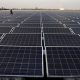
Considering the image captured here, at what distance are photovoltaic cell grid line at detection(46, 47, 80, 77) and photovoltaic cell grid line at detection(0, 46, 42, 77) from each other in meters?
0.74

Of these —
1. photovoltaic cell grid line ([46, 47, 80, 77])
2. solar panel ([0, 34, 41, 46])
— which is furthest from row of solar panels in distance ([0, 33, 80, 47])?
photovoltaic cell grid line ([46, 47, 80, 77])

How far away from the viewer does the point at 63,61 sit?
12086 mm

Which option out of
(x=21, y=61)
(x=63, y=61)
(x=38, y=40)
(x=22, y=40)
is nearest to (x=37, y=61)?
(x=21, y=61)

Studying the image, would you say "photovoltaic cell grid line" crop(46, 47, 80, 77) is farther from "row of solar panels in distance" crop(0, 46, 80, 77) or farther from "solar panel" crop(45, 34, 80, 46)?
"solar panel" crop(45, 34, 80, 46)

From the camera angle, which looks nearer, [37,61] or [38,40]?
[37,61]

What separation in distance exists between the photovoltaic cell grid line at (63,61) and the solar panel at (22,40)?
12.4 feet

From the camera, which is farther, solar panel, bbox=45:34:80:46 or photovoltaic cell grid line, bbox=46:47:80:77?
solar panel, bbox=45:34:80:46

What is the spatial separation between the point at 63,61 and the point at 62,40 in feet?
19.9

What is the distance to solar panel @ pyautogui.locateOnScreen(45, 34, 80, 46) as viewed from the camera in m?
17.0

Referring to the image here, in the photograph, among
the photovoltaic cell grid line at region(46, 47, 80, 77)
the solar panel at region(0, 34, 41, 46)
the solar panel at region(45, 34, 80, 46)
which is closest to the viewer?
the photovoltaic cell grid line at region(46, 47, 80, 77)

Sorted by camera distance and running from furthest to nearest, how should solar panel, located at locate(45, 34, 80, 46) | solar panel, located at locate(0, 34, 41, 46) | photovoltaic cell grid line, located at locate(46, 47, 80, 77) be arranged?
solar panel, located at locate(0, 34, 41, 46) → solar panel, located at locate(45, 34, 80, 46) → photovoltaic cell grid line, located at locate(46, 47, 80, 77)

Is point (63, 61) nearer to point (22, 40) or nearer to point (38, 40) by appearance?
point (38, 40)

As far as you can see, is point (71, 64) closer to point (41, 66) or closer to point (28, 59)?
point (41, 66)

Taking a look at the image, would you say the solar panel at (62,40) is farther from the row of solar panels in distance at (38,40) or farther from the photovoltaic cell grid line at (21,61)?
the photovoltaic cell grid line at (21,61)
